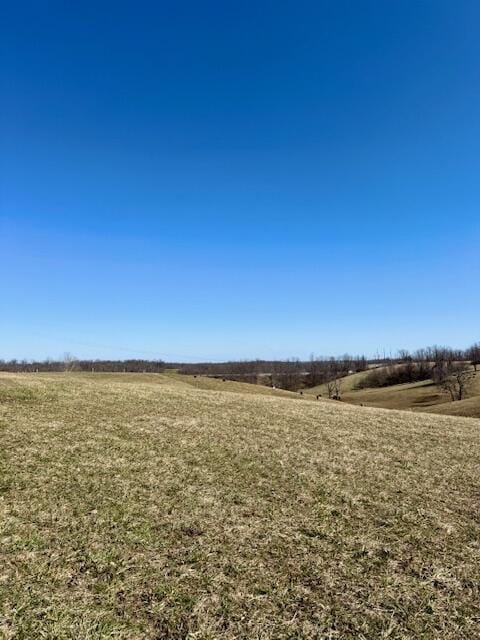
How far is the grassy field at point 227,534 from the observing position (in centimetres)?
533

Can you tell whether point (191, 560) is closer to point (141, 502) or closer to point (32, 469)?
point (141, 502)

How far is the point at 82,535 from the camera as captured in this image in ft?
23.2

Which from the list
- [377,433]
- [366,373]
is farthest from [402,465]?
[366,373]

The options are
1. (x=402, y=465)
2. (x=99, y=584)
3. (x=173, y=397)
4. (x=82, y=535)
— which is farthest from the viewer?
(x=173, y=397)

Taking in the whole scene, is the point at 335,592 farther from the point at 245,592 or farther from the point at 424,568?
the point at 424,568

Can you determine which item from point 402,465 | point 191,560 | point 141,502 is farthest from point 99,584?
point 402,465

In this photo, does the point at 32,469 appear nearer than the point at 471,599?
No

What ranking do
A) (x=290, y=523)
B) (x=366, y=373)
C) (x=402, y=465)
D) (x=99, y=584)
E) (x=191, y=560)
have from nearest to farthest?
(x=99, y=584)
(x=191, y=560)
(x=290, y=523)
(x=402, y=465)
(x=366, y=373)

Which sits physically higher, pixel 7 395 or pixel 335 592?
pixel 7 395

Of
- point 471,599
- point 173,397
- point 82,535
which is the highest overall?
point 173,397

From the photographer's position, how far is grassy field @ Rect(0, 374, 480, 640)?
533 cm

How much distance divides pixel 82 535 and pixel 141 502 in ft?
5.27

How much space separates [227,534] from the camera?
7.53m

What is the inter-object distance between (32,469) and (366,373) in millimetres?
175148
